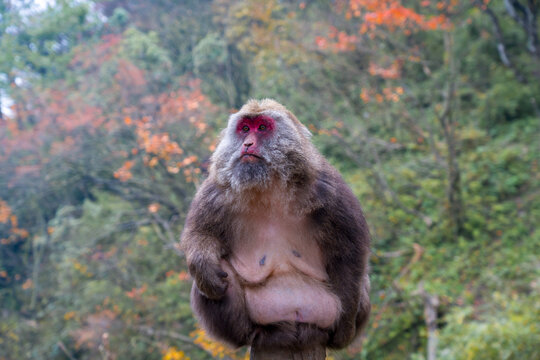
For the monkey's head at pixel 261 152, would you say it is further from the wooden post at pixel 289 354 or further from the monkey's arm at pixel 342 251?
the wooden post at pixel 289 354

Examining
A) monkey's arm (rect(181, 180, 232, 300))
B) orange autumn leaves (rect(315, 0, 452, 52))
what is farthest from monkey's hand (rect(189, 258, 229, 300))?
orange autumn leaves (rect(315, 0, 452, 52))

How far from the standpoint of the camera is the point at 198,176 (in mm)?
7676

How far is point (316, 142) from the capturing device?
33.8ft

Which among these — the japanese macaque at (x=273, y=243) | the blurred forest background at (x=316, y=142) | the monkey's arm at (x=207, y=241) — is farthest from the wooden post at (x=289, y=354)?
the blurred forest background at (x=316, y=142)

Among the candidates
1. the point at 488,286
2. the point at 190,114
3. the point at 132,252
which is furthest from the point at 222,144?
the point at 132,252

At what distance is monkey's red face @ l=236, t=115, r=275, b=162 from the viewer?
7.13 ft

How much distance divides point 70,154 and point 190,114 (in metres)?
3.06

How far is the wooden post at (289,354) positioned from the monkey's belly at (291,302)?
0.44 ft

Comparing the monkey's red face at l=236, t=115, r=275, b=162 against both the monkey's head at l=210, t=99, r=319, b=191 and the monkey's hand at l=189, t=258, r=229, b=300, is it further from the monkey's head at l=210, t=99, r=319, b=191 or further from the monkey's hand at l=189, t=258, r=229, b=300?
the monkey's hand at l=189, t=258, r=229, b=300

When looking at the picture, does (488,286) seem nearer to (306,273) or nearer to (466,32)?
(306,273)

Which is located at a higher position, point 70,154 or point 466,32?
point 466,32

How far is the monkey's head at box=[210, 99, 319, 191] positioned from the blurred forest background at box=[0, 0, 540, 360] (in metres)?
4.06

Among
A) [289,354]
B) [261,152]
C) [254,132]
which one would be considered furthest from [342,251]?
[254,132]

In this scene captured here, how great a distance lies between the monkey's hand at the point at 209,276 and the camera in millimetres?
2068
